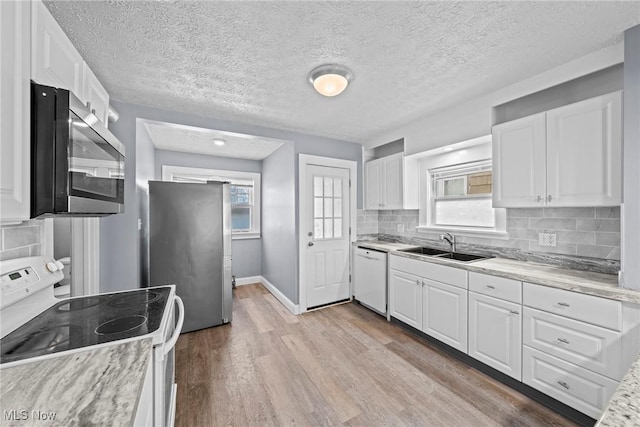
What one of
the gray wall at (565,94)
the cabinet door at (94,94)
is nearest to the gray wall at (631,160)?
the gray wall at (565,94)

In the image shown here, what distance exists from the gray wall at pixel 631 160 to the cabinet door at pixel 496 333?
643 millimetres

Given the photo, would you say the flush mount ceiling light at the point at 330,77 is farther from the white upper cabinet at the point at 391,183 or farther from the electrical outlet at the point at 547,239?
the electrical outlet at the point at 547,239

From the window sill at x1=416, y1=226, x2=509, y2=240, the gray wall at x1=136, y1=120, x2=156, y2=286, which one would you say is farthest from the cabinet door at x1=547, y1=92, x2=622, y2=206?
the gray wall at x1=136, y1=120, x2=156, y2=286

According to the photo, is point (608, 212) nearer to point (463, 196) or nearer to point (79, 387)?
point (463, 196)

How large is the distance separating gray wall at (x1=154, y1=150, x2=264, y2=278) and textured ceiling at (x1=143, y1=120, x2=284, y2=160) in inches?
4.7

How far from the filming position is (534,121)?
1970mm

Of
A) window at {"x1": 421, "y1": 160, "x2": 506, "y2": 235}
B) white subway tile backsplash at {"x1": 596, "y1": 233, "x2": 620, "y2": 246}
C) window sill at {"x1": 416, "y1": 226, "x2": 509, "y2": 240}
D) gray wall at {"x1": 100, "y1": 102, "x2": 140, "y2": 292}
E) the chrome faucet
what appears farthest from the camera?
the chrome faucet

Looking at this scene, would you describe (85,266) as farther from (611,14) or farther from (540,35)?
(611,14)

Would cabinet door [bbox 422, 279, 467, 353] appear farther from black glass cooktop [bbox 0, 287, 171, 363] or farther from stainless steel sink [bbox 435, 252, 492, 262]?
black glass cooktop [bbox 0, 287, 171, 363]

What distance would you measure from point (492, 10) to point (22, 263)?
264 centimetres

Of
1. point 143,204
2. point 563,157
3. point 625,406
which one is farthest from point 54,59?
point 563,157

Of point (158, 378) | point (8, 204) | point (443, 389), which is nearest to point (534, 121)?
point (443, 389)

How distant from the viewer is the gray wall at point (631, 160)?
1.47 meters

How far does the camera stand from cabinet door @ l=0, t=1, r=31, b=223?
0.83m
